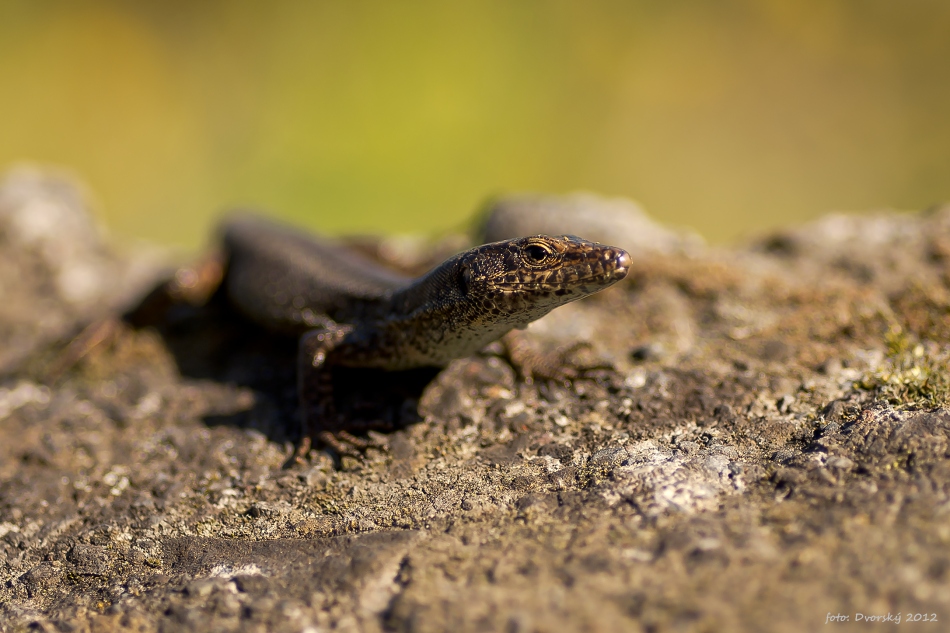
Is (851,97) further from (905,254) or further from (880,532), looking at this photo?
(880,532)

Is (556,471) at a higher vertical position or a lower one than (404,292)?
lower

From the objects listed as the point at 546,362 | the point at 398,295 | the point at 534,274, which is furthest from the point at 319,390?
the point at 534,274

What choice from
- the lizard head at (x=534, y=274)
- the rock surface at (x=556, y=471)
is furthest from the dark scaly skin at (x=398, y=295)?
the rock surface at (x=556, y=471)

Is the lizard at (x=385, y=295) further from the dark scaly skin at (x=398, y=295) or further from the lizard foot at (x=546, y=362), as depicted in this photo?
the lizard foot at (x=546, y=362)

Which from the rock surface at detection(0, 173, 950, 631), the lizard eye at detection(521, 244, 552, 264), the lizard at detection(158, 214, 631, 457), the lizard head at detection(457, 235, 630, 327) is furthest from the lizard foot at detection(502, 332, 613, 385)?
the lizard eye at detection(521, 244, 552, 264)

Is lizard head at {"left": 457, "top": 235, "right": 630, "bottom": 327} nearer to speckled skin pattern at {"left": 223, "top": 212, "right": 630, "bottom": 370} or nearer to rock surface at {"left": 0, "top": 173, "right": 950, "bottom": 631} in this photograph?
speckled skin pattern at {"left": 223, "top": 212, "right": 630, "bottom": 370}

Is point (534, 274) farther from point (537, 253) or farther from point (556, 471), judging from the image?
point (556, 471)
